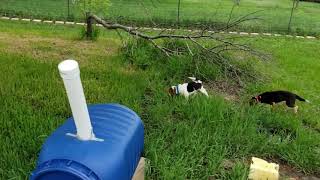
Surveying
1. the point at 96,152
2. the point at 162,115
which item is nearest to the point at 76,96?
the point at 96,152

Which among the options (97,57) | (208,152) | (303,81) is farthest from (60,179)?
(303,81)

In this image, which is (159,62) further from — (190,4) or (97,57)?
(190,4)

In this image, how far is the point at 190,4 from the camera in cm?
1755

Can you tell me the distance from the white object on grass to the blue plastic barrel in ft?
0.20

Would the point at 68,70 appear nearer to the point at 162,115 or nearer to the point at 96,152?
the point at 96,152

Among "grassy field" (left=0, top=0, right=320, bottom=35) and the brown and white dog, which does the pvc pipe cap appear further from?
"grassy field" (left=0, top=0, right=320, bottom=35)

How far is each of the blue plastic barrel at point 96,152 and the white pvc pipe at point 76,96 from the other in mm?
64

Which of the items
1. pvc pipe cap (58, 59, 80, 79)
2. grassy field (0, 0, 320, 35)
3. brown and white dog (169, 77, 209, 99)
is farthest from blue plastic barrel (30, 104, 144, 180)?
grassy field (0, 0, 320, 35)

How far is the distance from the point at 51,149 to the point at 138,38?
456 cm

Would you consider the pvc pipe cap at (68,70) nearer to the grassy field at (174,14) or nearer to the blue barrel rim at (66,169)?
the blue barrel rim at (66,169)

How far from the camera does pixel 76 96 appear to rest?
93.4 inches

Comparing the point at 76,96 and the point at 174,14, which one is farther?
the point at 174,14

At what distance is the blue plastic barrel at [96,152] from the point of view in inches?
93.4

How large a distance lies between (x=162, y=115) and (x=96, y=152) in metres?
2.21
